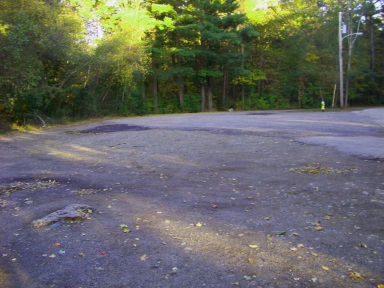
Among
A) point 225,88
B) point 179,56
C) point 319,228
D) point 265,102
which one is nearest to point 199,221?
point 319,228

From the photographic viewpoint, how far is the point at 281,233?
4.15m

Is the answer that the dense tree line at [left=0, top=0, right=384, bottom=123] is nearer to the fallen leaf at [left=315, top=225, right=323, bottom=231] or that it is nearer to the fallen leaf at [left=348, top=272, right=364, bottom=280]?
the fallen leaf at [left=315, top=225, right=323, bottom=231]

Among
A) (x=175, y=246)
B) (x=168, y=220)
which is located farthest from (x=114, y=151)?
(x=175, y=246)

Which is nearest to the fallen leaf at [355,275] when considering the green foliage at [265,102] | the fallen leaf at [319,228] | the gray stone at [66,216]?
the fallen leaf at [319,228]

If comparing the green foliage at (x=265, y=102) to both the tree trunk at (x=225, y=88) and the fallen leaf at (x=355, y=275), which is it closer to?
the tree trunk at (x=225, y=88)

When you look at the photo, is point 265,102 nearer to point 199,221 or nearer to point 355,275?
point 199,221

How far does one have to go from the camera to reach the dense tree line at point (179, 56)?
1708cm

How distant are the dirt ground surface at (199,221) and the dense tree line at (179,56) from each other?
9.65 meters

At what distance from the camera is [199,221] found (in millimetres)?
4609

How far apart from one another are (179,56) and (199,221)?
105 ft

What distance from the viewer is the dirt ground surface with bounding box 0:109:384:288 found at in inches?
130

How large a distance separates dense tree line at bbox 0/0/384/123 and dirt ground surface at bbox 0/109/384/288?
9.65 meters

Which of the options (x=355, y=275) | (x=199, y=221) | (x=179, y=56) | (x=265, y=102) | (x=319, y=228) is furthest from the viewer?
(x=265, y=102)

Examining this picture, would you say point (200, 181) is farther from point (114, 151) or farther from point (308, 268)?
point (114, 151)
